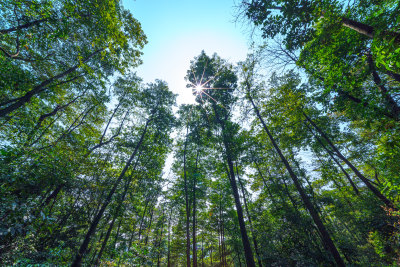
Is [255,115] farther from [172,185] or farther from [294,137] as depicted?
[172,185]

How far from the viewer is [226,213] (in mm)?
15336

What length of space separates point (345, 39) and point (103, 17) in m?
9.14

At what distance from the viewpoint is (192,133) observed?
1386 centimetres

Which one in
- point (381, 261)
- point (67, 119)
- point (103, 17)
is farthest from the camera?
point (67, 119)

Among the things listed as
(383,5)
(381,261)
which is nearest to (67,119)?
(383,5)

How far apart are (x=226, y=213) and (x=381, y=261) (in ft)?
36.8

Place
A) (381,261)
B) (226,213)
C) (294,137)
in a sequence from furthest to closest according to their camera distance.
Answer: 1. (226,213)
2. (294,137)
3. (381,261)

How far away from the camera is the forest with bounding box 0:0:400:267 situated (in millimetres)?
3771

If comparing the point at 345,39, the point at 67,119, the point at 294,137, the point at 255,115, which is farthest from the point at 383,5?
the point at 67,119

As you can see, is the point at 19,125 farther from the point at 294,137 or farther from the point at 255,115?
the point at 294,137

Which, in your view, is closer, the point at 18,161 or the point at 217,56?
the point at 18,161

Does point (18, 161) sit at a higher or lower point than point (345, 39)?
lower

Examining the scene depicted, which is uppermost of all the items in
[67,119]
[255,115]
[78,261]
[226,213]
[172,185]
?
[67,119]

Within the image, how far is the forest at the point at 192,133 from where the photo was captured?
377 centimetres
